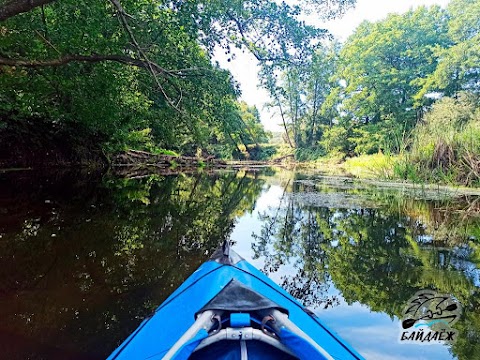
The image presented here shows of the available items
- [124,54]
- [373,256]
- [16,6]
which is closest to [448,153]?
[373,256]

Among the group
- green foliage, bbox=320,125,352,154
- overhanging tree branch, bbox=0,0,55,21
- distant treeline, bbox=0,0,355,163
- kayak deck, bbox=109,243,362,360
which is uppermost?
green foliage, bbox=320,125,352,154

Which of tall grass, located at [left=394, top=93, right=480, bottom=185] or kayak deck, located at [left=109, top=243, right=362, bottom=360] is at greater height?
tall grass, located at [left=394, top=93, right=480, bottom=185]

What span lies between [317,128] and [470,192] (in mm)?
30557

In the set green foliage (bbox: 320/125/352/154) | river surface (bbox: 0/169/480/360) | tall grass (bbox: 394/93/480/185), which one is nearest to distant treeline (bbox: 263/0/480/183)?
green foliage (bbox: 320/125/352/154)

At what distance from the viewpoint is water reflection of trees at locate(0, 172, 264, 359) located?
2068 millimetres

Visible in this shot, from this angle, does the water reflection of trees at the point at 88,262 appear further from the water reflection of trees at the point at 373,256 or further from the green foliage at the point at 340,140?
the green foliage at the point at 340,140

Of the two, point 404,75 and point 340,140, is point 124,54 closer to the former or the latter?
point 404,75

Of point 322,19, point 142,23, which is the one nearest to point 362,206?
point 322,19

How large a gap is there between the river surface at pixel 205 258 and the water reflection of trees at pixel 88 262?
0.5 inches

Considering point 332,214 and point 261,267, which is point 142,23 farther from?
point 261,267

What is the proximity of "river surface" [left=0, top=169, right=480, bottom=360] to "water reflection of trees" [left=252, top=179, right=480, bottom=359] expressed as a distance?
14 mm

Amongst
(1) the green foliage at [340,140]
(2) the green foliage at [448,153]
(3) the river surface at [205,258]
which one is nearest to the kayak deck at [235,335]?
(3) the river surface at [205,258]

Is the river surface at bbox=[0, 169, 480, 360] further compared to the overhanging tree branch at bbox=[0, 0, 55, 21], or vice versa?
the overhanging tree branch at bbox=[0, 0, 55, 21]

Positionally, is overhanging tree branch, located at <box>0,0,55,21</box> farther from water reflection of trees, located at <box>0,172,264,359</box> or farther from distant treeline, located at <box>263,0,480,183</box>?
distant treeline, located at <box>263,0,480,183</box>
